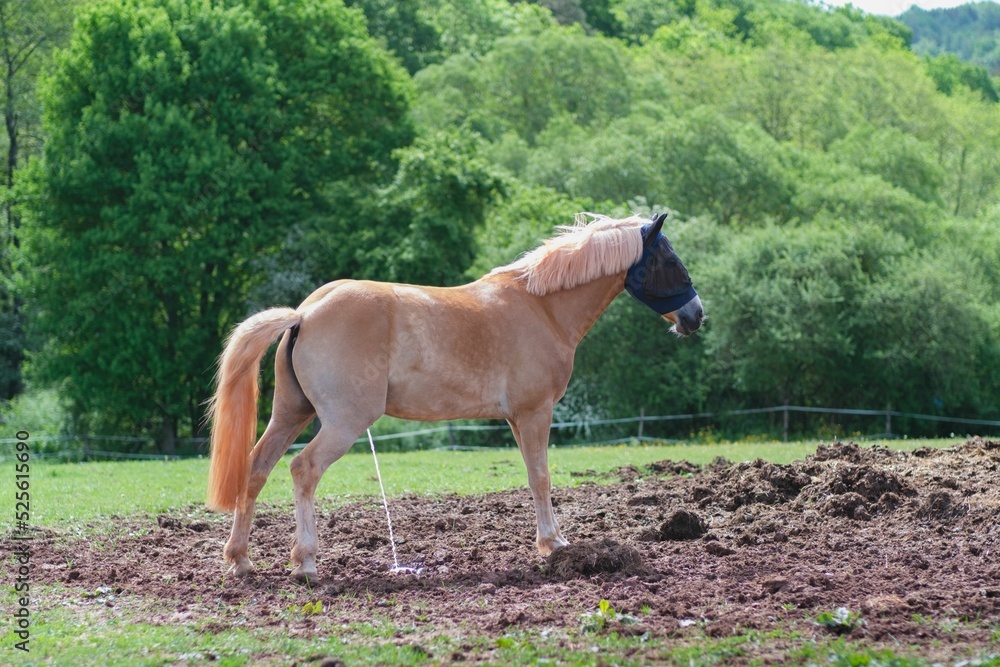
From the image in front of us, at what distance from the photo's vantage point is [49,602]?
22.8 ft

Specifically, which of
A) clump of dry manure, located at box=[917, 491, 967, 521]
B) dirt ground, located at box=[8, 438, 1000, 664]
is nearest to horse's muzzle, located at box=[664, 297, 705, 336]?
dirt ground, located at box=[8, 438, 1000, 664]

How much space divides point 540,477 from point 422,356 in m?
1.44

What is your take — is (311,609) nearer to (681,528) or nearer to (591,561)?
(591,561)

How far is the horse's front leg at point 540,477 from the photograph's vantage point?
26.8 feet

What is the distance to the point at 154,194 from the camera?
3016 centimetres

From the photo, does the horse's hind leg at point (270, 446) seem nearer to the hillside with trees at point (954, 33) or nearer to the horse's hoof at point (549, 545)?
the horse's hoof at point (549, 545)

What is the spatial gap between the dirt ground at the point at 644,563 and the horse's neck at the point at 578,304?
185 cm

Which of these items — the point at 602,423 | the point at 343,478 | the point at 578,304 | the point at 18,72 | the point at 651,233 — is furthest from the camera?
the point at 18,72

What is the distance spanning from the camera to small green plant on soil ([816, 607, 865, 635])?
5877mm

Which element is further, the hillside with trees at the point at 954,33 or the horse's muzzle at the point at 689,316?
the hillside with trees at the point at 954,33

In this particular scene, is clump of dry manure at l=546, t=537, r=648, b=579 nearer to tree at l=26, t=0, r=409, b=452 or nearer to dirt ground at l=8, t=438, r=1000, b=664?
dirt ground at l=8, t=438, r=1000, b=664

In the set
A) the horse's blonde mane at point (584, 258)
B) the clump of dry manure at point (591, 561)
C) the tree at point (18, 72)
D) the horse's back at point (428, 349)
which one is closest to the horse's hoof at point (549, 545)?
the clump of dry manure at point (591, 561)

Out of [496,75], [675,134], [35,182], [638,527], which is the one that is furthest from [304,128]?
[638,527]

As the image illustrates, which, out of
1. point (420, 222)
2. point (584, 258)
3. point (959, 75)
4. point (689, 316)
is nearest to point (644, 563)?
point (689, 316)
